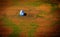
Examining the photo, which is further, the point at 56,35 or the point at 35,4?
the point at 35,4

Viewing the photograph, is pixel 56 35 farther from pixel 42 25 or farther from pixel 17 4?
pixel 17 4

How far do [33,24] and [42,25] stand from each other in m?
0.10

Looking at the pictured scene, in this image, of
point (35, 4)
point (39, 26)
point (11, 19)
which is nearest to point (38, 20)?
point (39, 26)

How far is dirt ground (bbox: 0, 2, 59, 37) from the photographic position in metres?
1.44

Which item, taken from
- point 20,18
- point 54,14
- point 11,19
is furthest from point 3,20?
point 54,14

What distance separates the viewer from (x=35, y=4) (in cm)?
156

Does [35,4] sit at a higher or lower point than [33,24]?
higher

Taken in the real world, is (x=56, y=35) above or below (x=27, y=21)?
below

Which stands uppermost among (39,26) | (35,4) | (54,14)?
(35,4)

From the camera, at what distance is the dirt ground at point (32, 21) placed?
4.73ft

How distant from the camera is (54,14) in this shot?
1545 millimetres

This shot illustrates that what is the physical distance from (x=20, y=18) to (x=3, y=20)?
19 cm

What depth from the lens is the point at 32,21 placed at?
4.88 feet

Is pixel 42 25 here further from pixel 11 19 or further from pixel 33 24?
pixel 11 19
